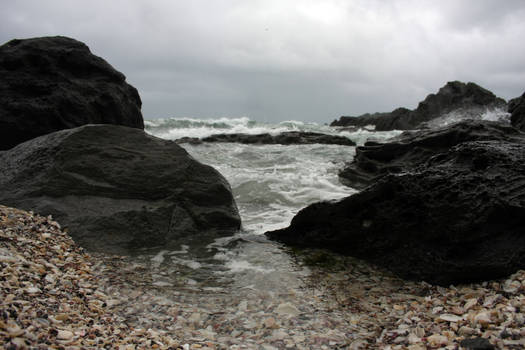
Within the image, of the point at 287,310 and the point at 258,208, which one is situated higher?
the point at 258,208

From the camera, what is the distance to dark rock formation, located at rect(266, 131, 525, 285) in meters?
4.29

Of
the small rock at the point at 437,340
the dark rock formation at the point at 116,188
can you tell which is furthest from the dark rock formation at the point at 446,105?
the small rock at the point at 437,340

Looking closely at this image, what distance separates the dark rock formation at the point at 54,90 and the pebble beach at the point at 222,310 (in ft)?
20.7

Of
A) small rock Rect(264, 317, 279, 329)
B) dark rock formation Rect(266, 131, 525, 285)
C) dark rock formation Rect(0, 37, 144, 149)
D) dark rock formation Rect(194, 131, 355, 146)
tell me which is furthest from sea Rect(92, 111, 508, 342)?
dark rock formation Rect(194, 131, 355, 146)

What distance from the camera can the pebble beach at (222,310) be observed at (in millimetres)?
2988

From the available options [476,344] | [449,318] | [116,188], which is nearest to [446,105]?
[116,188]

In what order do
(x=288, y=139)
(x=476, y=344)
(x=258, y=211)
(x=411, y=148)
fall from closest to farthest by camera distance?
(x=476, y=344), (x=258, y=211), (x=411, y=148), (x=288, y=139)

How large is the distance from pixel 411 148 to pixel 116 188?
29.8ft

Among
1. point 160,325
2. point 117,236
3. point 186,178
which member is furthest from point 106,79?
point 160,325

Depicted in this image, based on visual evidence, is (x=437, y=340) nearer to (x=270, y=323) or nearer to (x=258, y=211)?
(x=270, y=323)

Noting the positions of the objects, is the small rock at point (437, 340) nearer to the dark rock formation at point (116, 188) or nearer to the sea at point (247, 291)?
the sea at point (247, 291)

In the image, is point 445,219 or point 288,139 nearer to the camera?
A: point 445,219

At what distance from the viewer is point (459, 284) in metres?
4.28

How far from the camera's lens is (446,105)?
40531mm
